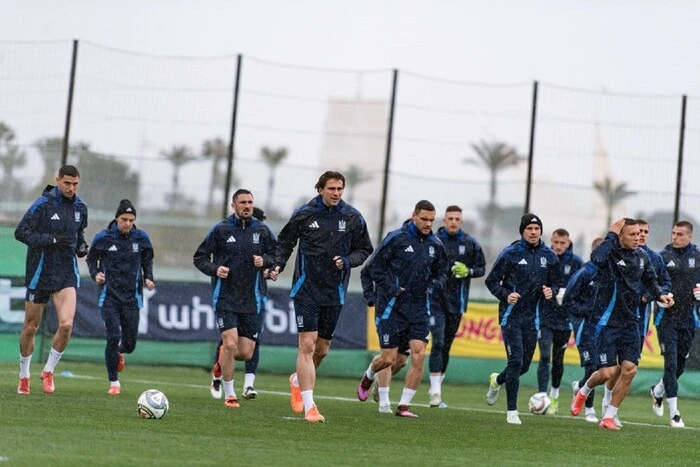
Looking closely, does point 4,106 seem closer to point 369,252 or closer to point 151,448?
point 369,252

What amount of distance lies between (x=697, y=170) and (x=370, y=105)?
6.00m

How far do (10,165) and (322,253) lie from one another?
11.4 meters

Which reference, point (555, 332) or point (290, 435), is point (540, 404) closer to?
point (555, 332)

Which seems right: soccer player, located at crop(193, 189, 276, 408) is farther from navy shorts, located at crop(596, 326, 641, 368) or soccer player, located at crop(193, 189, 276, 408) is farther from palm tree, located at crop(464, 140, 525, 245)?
palm tree, located at crop(464, 140, 525, 245)

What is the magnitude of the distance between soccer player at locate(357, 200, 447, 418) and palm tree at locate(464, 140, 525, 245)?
9.97 metres

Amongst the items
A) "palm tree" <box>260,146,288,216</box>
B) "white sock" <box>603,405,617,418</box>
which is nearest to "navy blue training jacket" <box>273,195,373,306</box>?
"white sock" <box>603,405,617,418</box>

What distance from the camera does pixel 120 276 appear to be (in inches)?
696

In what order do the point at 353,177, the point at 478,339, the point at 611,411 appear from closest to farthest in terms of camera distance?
the point at 611,411, the point at 478,339, the point at 353,177

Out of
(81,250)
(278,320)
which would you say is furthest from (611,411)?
(278,320)

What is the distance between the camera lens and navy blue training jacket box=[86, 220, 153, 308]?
17.7m

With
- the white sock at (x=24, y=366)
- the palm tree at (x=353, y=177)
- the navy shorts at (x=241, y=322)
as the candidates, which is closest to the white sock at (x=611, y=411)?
the navy shorts at (x=241, y=322)

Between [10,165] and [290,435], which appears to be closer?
[290,435]

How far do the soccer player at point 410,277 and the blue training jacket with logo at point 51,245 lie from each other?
3.45 m

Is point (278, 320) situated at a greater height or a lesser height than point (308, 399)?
greater
